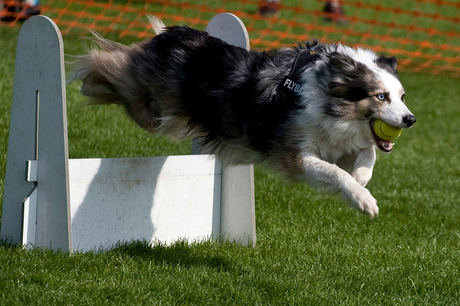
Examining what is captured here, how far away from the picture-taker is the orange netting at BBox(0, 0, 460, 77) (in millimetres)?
11227

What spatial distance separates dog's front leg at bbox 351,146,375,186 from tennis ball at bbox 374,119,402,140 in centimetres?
22

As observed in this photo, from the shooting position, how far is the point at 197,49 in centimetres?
402

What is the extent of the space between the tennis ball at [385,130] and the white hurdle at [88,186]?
1238 mm

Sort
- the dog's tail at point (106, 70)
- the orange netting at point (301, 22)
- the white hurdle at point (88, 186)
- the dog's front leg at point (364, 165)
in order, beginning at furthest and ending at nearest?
1. the orange netting at point (301, 22)
2. the dog's tail at point (106, 70)
3. the dog's front leg at point (364, 165)
4. the white hurdle at point (88, 186)

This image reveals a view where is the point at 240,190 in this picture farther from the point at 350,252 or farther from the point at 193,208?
the point at 350,252

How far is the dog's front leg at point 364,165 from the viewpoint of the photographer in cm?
375

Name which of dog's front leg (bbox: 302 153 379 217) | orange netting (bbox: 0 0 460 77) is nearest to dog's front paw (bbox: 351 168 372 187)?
dog's front leg (bbox: 302 153 379 217)

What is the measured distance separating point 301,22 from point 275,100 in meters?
11.5

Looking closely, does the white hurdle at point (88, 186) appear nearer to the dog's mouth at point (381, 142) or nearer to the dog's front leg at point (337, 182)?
the dog's front leg at point (337, 182)

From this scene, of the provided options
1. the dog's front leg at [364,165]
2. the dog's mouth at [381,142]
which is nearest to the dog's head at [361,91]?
the dog's mouth at [381,142]

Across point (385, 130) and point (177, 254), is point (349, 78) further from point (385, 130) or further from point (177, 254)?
point (177, 254)

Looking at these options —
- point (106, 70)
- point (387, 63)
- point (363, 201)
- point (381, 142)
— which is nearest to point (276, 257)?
point (363, 201)

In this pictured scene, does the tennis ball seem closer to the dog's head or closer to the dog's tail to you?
the dog's head

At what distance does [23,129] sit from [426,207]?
4181 millimetres
